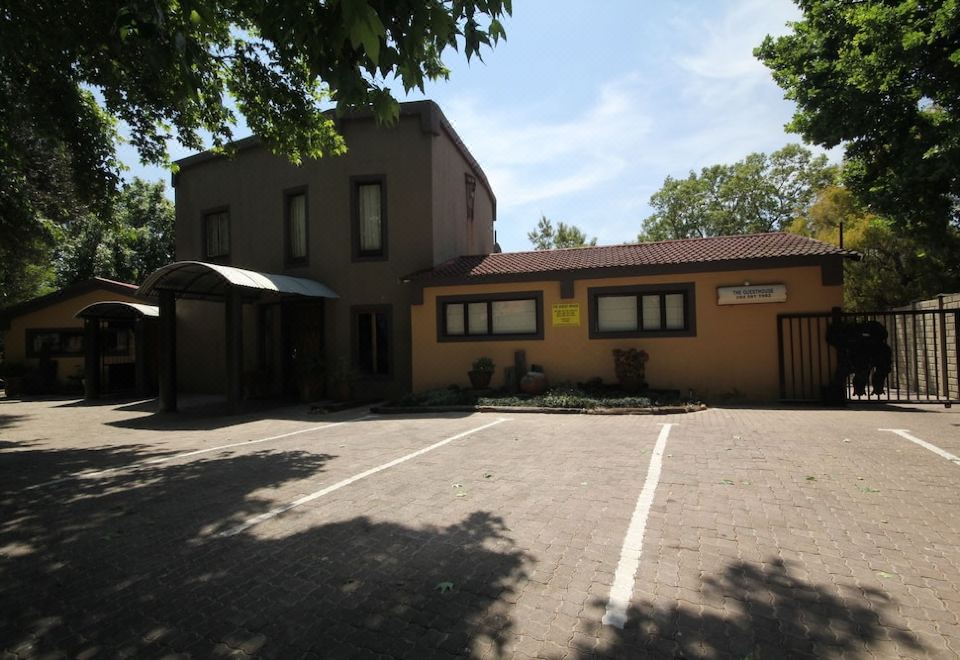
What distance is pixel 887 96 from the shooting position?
Answer: 1199 cm

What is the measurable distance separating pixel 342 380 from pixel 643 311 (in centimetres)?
867

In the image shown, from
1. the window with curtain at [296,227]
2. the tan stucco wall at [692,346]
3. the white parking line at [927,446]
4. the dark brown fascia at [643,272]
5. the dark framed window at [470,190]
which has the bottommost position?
the white parking line at [927,446]

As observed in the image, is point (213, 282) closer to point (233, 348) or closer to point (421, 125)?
point (233, 348)

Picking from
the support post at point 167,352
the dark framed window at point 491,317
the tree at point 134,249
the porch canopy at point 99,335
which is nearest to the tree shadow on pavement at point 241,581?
the support post at point 167,352

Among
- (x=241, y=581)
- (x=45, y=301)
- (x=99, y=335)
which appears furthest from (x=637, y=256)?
(x=45, y=301)

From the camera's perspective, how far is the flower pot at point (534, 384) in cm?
1225

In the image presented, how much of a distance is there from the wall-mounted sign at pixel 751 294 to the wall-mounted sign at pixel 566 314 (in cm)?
353

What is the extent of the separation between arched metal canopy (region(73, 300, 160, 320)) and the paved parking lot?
1041cm

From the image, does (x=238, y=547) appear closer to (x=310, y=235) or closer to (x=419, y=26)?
(x=419, y=26)

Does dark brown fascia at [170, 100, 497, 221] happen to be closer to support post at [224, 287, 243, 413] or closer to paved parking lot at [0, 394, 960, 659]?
support post at [224, 287, 243, 413]

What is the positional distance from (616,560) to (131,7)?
501 centimetres

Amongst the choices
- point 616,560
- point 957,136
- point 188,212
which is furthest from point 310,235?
point 957,136

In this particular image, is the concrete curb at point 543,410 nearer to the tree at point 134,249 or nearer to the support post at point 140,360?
the support post at point 140,360

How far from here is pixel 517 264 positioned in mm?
14148
